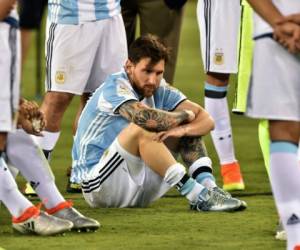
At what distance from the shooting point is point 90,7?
8.20 m

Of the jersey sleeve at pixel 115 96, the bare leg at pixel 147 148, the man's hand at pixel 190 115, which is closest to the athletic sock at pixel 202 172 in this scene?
the man's hand at pixel 190 115

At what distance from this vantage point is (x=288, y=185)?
5645mm

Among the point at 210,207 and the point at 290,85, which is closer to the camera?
the point at 290,85

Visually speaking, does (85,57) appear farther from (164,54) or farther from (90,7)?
(164,54)

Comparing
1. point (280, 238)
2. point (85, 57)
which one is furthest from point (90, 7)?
point (280, 238)

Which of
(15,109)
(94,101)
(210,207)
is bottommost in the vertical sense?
(210,207)

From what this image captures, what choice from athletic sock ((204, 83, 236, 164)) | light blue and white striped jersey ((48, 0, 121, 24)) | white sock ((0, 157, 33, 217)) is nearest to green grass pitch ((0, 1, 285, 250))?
white sock ((0, 157, 33, 217))

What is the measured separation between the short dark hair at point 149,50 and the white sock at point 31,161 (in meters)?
1.08

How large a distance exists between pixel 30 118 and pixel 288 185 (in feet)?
5.03

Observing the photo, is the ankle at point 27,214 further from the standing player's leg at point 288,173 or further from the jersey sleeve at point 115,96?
the standing player's leg at point 288,173

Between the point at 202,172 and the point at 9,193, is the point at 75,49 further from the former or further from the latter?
the point at 9,193

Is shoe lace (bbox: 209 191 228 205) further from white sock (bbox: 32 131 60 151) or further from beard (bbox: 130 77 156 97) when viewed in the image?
white sock (bbox: 32 131 60 151)

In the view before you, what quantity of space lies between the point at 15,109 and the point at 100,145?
1.82m

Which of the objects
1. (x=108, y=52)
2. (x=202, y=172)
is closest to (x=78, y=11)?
(x=108, y=52)
